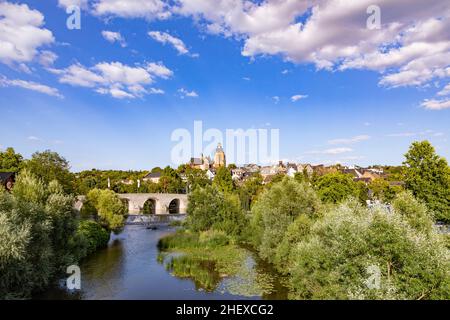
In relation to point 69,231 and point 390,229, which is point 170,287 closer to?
point 69,231

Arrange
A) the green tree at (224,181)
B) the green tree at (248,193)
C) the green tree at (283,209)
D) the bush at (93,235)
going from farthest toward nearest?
the green tree at (224,181), the green tree at (248,193), the bush at (93,235), the green tree at (283,209)

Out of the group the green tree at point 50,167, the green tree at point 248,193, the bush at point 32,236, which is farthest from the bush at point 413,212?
the green tree at point 248,193

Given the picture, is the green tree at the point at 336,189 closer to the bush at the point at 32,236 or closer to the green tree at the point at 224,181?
the green tree at the point at 224,181

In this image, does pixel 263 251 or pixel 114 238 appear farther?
pixel 114 238

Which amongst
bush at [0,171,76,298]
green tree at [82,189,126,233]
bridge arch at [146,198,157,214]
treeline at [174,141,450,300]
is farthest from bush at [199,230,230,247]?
bridge arch at [146,198,157,214]

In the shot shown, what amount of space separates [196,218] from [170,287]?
59.2ft

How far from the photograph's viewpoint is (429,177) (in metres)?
34.1

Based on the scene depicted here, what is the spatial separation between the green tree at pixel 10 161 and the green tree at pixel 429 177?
201 feet

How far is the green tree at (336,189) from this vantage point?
48.8 m

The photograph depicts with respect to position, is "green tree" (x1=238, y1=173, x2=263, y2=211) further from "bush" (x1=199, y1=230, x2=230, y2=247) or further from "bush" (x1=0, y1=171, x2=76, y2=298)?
"bush" (x1=0, y1=171, x2=76, y2=298)

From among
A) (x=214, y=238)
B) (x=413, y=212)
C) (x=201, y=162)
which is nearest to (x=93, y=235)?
(x=214, y=238)

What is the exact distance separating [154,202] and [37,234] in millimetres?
69857
